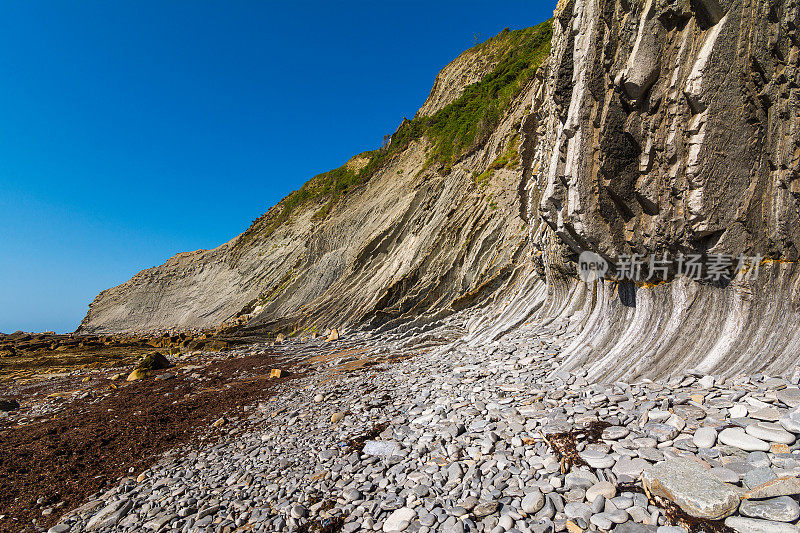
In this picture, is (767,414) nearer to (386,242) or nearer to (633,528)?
(633,528)

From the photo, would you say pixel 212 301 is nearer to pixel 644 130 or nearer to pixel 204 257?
pixel 204 257

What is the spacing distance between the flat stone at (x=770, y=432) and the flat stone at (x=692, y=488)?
0.88 meters

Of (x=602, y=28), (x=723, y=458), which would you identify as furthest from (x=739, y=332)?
(x=602, y=28)

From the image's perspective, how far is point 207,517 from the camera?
523cm

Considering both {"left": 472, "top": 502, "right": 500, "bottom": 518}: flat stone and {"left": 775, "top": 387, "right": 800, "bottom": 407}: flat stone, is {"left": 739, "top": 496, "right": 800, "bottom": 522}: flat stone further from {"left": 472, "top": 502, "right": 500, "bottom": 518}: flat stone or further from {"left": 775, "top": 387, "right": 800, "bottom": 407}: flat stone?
{"left": 472, "top": 502, "right": 500, "bottom": 518}: flat stone

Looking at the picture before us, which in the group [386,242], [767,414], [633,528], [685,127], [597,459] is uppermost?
[386,242]

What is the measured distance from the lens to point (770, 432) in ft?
13.8

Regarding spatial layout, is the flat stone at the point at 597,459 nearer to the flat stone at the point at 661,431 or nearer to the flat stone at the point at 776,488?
the flat stone at the point at 661,431

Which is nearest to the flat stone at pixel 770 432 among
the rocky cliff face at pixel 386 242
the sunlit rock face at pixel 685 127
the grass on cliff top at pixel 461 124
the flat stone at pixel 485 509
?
the flat stone at pixel 485 509

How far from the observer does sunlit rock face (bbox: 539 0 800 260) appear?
6211mm

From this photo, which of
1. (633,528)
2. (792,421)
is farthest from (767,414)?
(633,528)

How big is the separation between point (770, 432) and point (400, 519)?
435 cm

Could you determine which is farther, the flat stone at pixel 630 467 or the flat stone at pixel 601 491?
the flat stone at pixel 630 467

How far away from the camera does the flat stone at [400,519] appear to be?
14.3ft
